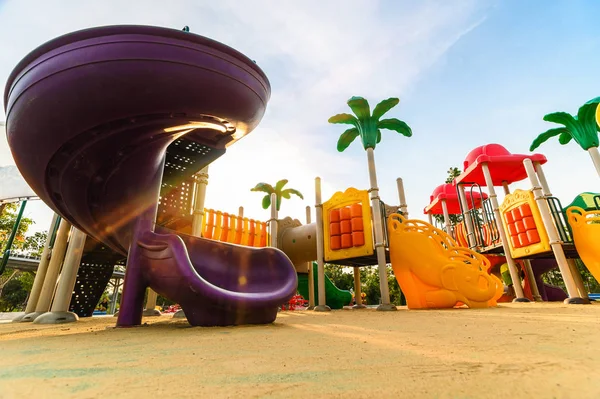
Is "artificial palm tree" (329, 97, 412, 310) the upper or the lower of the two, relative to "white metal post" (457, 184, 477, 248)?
upper

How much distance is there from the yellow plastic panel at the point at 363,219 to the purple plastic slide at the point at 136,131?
395cm

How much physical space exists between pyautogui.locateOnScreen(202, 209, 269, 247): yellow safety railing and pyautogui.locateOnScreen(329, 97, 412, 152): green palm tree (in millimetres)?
4398

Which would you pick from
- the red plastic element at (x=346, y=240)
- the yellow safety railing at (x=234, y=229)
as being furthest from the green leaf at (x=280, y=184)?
the red plastic element at (x=346, y=240)

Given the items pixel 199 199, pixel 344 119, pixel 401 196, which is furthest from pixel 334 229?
pixel 199 199

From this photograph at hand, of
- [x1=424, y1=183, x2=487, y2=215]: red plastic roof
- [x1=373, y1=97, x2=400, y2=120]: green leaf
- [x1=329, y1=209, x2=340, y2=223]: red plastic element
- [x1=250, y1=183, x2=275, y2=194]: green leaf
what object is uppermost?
[x1=373, y1=97, x2=400, y2=120]: green leaf

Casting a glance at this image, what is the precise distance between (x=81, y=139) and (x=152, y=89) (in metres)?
0.94

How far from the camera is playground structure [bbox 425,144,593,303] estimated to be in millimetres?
7066

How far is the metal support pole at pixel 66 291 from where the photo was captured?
432 cm

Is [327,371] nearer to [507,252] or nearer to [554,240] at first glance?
[554,240]

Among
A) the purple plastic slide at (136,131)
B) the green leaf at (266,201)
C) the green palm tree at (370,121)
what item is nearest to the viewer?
the purple plastic slide at (136,131)

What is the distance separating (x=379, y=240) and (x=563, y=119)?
24.9 feet

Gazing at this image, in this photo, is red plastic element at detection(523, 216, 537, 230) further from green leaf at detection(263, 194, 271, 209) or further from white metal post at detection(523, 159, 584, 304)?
green leaf at detection(263, 194, 271, 209)

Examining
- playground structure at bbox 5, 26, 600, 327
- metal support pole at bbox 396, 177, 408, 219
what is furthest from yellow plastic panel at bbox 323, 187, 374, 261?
metal support pole at bbox 396, 177, 408, 219

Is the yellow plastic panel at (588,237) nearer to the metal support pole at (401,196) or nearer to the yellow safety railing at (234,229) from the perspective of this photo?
the metal support pole at (401,196)
